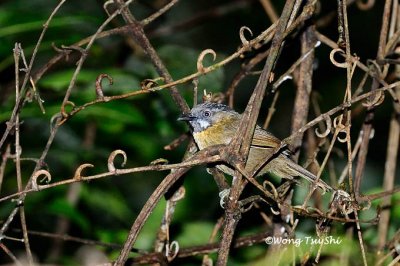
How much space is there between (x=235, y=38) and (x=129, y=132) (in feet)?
11.3

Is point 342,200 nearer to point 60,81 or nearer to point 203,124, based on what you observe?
point 203,124

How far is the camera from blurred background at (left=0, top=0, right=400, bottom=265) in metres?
4.14

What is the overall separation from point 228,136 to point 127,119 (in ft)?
2.45

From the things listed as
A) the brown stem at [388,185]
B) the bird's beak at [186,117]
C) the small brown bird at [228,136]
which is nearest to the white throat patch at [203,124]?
the small brown bird at [228,136]

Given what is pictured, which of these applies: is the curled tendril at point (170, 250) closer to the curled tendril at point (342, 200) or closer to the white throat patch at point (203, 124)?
the curled tendril at point (342, 200)

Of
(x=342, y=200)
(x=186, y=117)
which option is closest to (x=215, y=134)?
(x=186, y=117)

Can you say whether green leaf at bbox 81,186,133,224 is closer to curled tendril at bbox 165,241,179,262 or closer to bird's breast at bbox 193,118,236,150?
bird's breast at bbox 193,118,236,150

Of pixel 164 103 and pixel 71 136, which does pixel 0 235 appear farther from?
pixel 71 136

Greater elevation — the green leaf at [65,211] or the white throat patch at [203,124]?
the white throat patch at [203,124]

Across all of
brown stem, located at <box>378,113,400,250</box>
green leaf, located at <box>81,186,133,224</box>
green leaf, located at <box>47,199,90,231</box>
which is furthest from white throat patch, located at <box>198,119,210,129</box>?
green leaf, located at <box>81,186,133,224</box>

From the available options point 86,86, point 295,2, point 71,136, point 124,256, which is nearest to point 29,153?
point 86,86

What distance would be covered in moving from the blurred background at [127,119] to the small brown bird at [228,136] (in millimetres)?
195

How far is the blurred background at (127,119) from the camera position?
414cm

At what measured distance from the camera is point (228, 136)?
456cm
